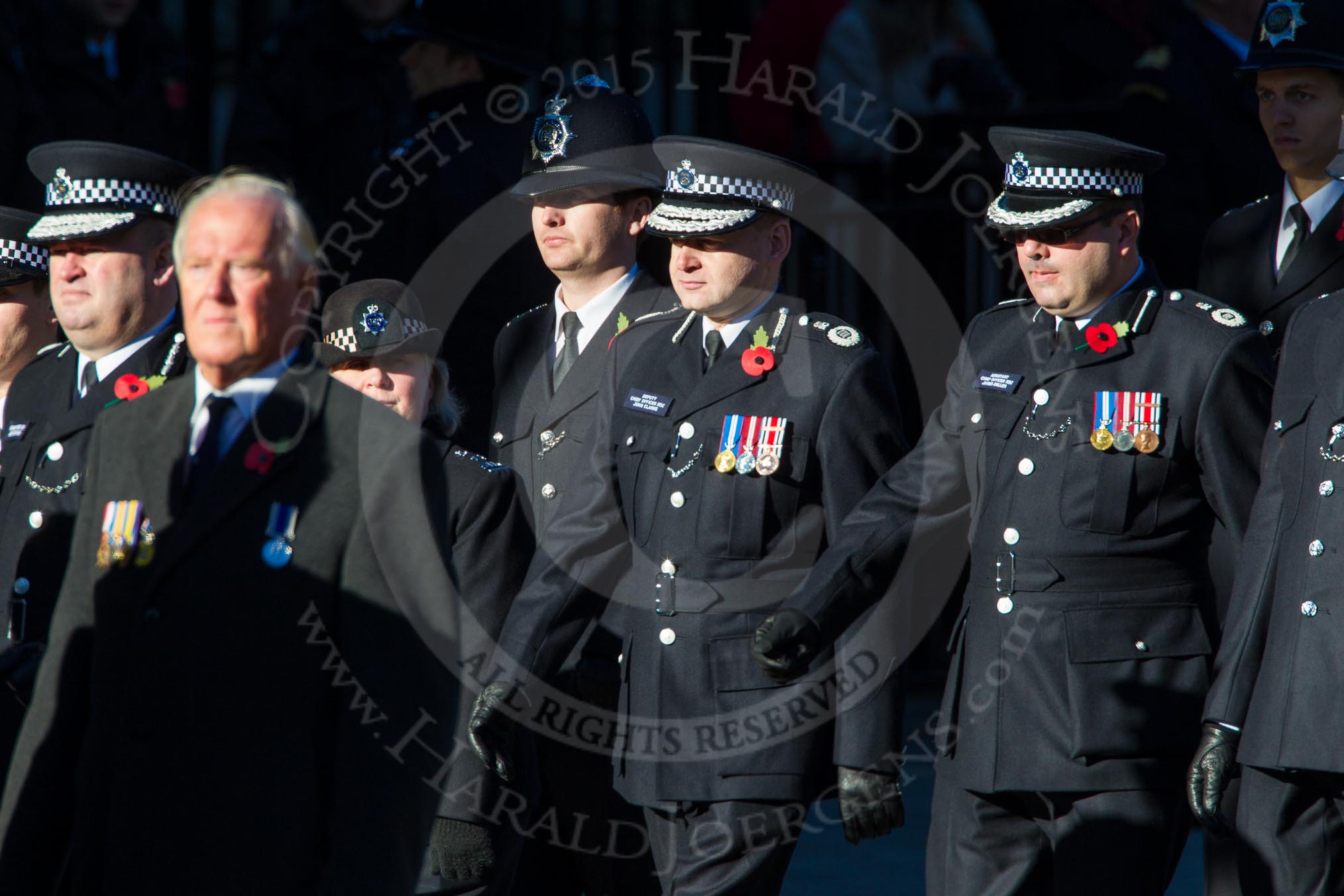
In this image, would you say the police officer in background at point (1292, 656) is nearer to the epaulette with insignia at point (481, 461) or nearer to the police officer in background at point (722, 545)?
the police officer in background at point (722, 545)

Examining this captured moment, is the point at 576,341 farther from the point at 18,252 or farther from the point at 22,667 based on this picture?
the point at 22,667

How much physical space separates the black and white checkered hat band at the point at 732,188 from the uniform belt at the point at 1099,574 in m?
0.98

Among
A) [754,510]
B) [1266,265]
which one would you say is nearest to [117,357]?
[754,510]

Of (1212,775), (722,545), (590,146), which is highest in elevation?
(590,146)

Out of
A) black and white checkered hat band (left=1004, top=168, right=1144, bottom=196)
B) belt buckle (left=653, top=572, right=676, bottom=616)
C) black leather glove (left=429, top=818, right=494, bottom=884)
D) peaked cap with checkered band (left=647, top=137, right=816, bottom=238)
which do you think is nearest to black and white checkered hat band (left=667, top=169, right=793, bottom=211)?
peaked cap with checkered band (left=647, top=137, right=816, bottom=238)

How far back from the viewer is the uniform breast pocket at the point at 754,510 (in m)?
4.16

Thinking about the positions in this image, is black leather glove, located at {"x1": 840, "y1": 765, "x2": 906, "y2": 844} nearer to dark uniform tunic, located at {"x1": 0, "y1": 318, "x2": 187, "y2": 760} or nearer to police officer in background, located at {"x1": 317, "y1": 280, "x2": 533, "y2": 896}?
police officer in background, located at {"x1": 317, "y1": 280, "x2": 533, "y2": 896}

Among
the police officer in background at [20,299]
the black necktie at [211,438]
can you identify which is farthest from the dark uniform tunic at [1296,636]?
the police officer in background at [20,299]

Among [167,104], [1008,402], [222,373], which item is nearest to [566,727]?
[1008,402]

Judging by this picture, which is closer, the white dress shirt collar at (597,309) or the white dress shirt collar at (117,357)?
the white dress shirt collar at (117,357)

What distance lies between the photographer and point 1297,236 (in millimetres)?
4805

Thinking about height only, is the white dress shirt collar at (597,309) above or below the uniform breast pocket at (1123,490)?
above

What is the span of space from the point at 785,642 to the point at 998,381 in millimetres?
721

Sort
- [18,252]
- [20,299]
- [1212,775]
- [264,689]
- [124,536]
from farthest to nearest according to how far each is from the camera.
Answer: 1. [20,299]
2. [18,252]
3. [1212,775]
4. [124,536]
5. [264,689]
